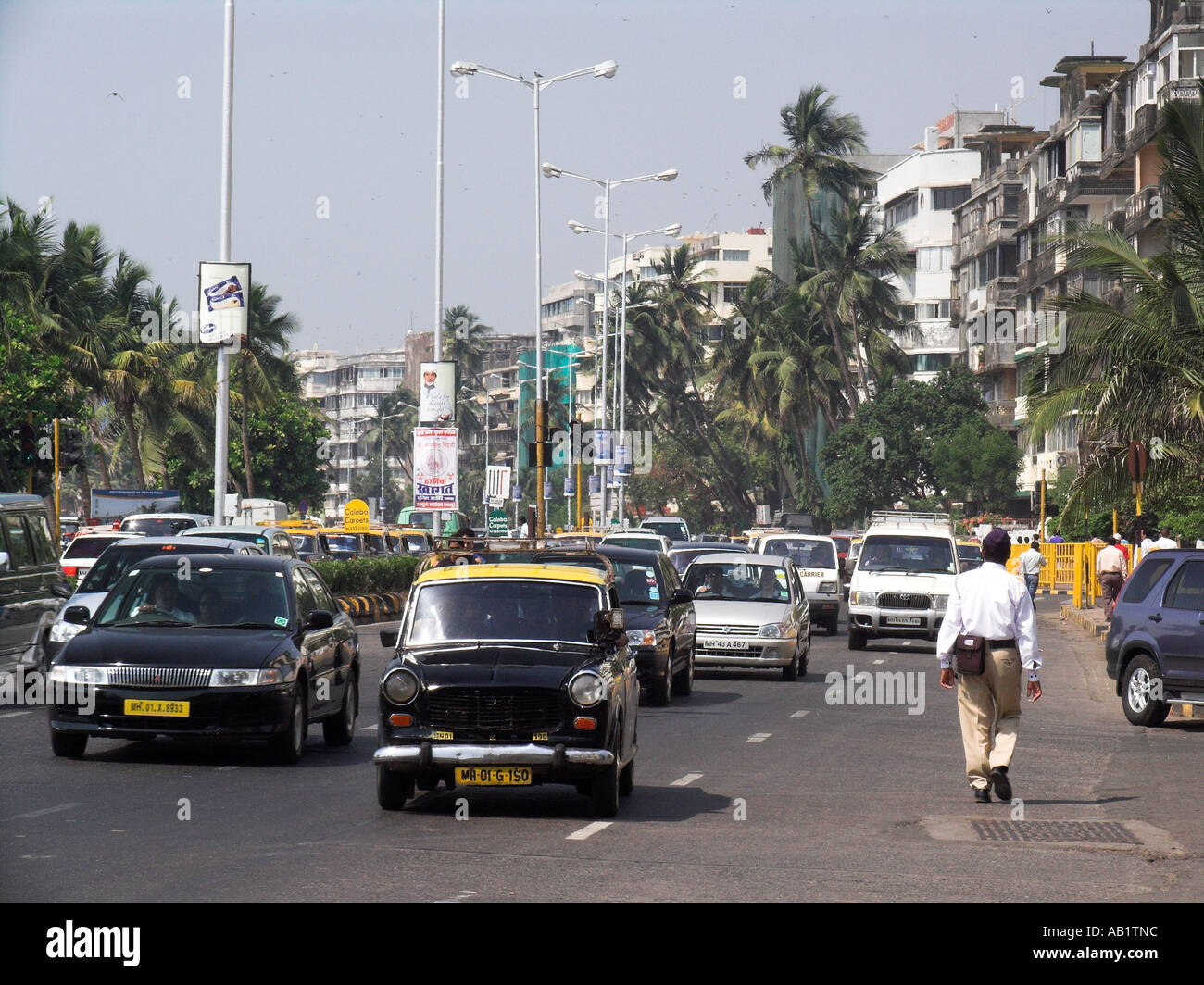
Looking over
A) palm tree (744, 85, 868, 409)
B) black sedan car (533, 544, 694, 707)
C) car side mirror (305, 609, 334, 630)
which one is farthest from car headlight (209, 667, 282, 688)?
palm tree (744, 85, 868, 409)

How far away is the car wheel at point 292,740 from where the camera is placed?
14531mm

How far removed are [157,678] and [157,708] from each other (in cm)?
23

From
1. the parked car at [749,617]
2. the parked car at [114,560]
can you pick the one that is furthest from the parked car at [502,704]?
the parked car at [749,617]

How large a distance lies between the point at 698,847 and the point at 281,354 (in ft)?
267

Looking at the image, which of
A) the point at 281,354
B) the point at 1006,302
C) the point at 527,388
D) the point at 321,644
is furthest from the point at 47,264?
the point at 527,388

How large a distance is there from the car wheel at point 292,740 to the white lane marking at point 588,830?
11.9ft

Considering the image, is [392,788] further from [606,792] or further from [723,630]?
[723,630]

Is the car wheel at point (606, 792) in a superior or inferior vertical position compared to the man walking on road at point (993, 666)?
inferior

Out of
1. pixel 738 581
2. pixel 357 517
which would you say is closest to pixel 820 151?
pixel 357 517

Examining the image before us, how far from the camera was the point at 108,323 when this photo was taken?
237 ft

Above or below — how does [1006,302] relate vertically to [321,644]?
above

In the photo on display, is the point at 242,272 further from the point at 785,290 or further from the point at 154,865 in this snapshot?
the point at 785,290

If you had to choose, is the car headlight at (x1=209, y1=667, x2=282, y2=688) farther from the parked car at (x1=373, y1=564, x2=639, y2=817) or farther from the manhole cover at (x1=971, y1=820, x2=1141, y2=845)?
the manhole cover at (x1=971, y1=820, x2=1141, y2=845)

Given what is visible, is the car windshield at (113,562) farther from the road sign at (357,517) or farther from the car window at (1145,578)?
the road sign at (357,517)
